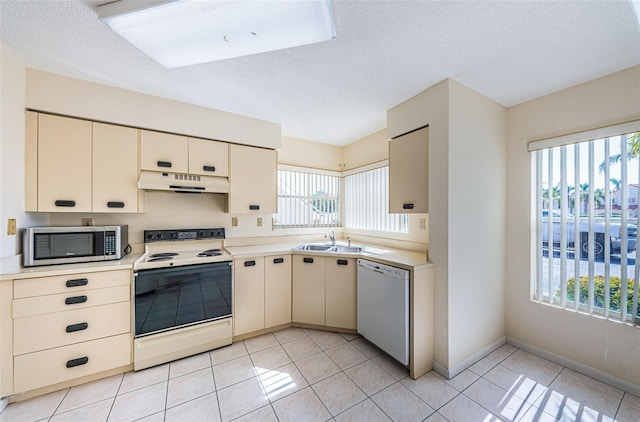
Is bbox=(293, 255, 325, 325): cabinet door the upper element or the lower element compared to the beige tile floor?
upper

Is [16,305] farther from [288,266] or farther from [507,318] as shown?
[507,318]

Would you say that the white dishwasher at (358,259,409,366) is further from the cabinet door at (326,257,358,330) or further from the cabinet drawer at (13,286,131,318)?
the cabinet drawer at (13,286,131,318)

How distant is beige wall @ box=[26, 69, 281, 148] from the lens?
185 centimetres

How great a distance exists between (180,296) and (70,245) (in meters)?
0.94

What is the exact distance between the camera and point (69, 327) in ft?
5.62

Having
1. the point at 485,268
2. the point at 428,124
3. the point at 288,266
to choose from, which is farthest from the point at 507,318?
the point at 288,266

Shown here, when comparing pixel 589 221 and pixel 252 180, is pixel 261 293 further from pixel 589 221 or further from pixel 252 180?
pixel 589 221

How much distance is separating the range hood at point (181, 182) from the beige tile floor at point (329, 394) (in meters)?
1.63

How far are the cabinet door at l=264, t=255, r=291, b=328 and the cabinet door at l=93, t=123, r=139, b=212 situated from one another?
4.69ft

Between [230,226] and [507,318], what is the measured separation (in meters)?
3.29

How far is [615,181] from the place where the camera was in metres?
1.80

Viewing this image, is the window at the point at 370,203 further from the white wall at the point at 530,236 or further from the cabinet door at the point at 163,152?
the cabinet door at the point at 163,152

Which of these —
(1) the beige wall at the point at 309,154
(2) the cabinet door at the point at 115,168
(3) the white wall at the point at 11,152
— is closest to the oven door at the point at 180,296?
(2) the cabinet door at the point at 115,168

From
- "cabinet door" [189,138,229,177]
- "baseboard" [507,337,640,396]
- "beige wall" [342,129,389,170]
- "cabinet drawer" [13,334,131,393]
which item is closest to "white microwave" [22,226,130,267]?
"cabinet drawer" [13,334,131,393]
